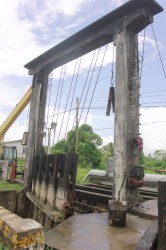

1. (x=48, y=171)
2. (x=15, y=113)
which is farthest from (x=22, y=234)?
(x=15, y=113)

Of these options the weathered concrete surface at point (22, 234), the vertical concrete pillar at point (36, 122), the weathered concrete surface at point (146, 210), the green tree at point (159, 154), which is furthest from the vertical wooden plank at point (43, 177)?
the green tree at point (159, 154)

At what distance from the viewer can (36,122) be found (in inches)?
399

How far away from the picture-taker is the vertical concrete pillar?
10.1 meters

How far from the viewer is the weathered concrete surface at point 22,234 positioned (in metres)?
2.30

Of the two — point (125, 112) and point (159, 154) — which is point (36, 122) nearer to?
point (125, 112)

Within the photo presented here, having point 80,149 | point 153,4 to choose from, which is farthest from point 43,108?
point 80,149

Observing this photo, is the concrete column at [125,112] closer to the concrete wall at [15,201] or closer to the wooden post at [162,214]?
the wooden post at [162,214]

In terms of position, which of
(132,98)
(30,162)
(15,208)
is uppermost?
(132,98)

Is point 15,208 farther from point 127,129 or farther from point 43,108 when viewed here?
point 127,129

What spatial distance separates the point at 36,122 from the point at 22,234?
7.96m

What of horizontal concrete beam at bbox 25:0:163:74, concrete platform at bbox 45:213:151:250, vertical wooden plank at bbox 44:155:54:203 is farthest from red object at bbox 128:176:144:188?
horizontal concrete beam at bbox 25:0:163:74

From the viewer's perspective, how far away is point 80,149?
117 feet

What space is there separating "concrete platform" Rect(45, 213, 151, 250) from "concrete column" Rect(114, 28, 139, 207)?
2.65 ft

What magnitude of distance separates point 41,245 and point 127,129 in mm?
4493
